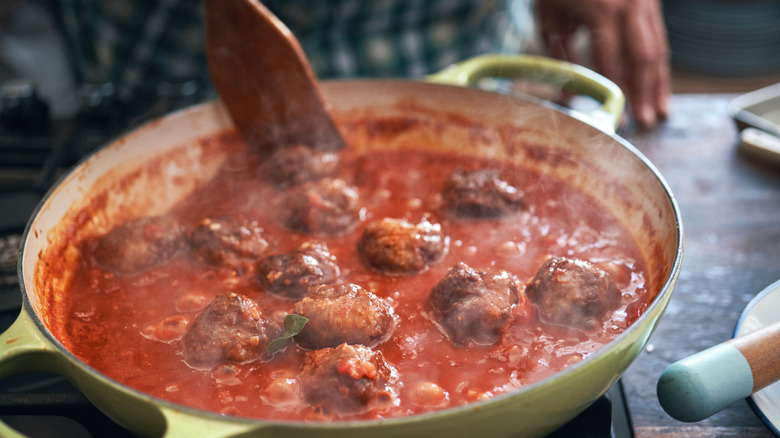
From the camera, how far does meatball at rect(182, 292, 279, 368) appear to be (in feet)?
6.14

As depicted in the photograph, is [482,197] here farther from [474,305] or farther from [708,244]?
[708,244]

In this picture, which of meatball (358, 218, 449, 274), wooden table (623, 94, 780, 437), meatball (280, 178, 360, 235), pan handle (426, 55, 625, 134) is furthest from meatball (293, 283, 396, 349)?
pan handle (426, 55, 625, 134)

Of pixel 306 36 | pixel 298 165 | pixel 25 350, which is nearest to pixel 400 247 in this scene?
pixel 298 165

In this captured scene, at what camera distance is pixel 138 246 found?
7.68 feet

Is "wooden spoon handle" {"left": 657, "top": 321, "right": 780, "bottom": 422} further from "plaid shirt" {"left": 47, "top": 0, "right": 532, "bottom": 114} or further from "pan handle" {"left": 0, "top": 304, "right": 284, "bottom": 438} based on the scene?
"plaid shirt" {"left": 47, "top": 0, "right": 532, "bottom": 114}

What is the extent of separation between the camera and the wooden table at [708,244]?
193 cm

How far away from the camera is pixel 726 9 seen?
6.52 m

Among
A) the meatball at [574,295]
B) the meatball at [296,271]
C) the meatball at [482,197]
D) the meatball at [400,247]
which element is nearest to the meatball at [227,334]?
the meatball at [296,271]

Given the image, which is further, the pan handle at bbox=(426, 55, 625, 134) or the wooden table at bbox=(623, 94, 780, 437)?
the pan handle at bbox=(426, 55, 625, 134)

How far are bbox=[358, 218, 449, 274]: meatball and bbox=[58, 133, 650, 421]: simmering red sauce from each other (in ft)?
0.12

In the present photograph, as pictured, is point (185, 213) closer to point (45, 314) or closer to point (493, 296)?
point (45, 314)

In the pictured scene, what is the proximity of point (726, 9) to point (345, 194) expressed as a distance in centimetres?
581

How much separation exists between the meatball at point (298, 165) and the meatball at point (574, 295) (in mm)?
1181

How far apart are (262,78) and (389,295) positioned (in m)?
1.26
